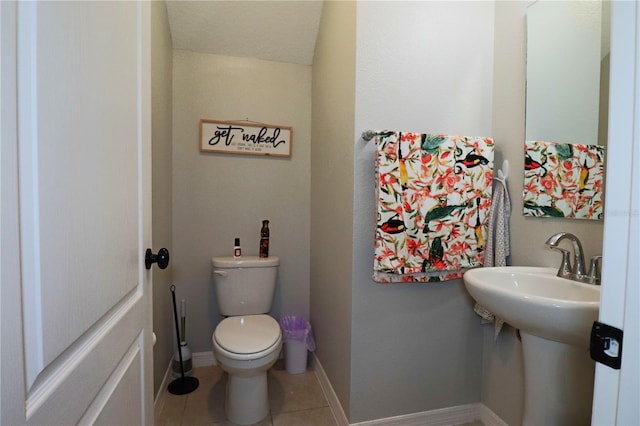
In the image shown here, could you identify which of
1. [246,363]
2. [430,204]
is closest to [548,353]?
[430,204]

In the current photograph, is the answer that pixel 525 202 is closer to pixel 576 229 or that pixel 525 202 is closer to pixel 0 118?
pixel 576 229

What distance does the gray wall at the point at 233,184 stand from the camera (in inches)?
77.3

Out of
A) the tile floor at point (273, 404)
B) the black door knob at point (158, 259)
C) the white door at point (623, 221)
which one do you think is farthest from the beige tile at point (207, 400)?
the white door at point (623, 221)

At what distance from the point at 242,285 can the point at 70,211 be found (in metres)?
1.50

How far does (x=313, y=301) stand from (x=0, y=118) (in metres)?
Answer: 1.92

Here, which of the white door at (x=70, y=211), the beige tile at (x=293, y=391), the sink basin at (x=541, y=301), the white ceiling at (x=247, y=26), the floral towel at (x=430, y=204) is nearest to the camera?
the white door at (x=70, y=211)

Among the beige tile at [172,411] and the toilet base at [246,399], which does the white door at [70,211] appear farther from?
the beige tile at [172,411]

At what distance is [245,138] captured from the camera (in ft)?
6.69

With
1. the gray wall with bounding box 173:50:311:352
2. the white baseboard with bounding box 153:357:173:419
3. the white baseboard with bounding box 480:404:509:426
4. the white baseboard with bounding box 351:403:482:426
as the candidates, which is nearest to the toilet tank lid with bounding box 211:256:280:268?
the gray wall with bounding box 173:50:311:352

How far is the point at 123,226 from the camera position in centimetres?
65

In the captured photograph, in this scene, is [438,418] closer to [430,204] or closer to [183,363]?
[430,204]

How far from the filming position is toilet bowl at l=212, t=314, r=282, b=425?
1.39 meters

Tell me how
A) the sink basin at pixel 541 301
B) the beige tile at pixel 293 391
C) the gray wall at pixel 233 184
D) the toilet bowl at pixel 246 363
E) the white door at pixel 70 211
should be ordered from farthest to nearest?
the gray wall at pixel 233 184, the beige tile at pixel 293 391, the toilet bowl at pixel 246 363, the sink basin at pixel 541 301, the white door at pixel 70 211

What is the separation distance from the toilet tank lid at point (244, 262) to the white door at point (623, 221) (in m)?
1.68
